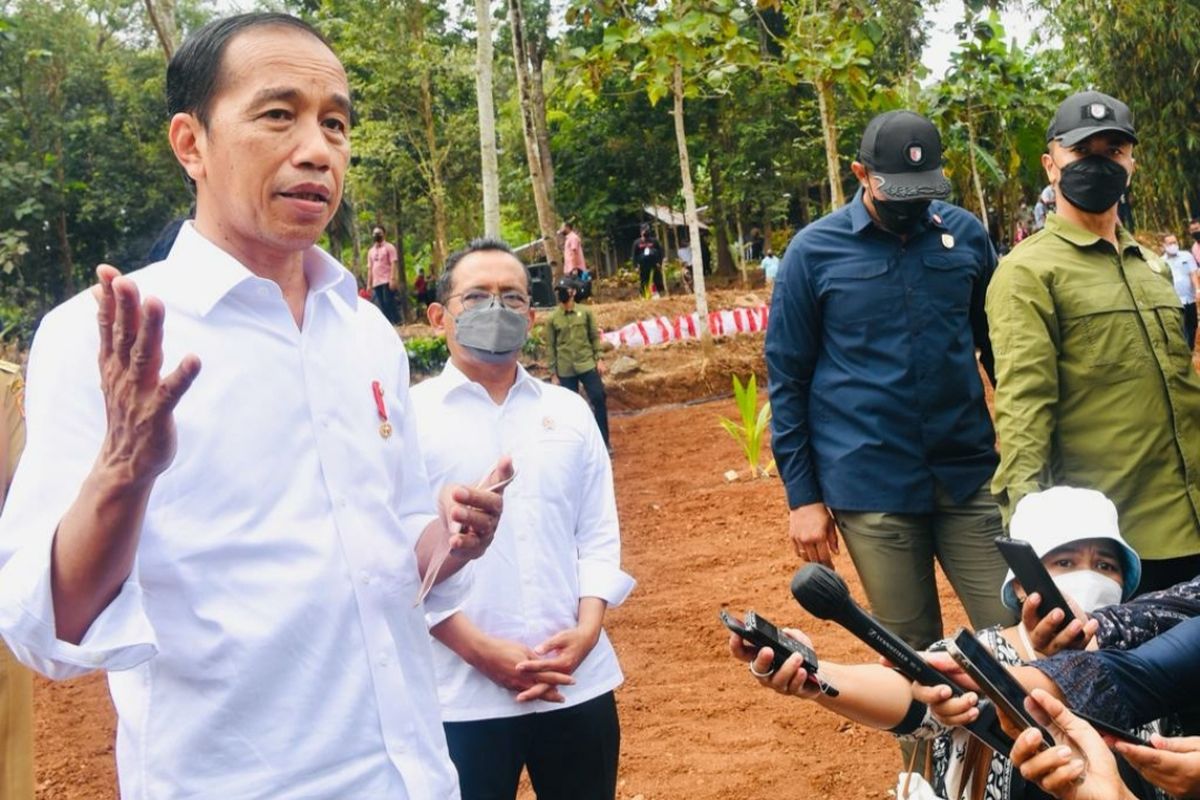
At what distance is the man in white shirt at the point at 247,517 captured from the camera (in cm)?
167

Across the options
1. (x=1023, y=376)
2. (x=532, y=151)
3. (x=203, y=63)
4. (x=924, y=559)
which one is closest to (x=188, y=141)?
(x=203, y=63)

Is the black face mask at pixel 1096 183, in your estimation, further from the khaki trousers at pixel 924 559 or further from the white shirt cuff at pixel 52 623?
the white shirt cuff at pixel 52 623

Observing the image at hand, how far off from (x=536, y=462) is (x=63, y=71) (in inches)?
997

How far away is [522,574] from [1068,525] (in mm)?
1254

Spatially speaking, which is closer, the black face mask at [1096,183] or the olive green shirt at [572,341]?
the black face mask at [1096,183]

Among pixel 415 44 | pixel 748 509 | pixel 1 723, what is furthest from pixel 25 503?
pixel 415 44

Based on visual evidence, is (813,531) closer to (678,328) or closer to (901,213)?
(901,213)

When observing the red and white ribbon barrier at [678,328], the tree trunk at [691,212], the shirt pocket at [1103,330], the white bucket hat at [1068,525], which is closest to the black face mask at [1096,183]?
the shirt pocket at [1103,330]

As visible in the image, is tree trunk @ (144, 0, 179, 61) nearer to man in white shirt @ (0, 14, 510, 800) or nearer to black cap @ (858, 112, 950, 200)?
black cap @ (858, 112, 950, 200)

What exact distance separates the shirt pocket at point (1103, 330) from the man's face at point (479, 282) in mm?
1526

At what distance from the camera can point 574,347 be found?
13242 millimetres

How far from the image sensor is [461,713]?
300cm

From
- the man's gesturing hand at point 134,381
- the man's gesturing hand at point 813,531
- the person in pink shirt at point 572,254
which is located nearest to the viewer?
the man's gesturing hand at point 134,381

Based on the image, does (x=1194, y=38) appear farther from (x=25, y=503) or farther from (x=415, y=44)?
(x=25, y=503)
